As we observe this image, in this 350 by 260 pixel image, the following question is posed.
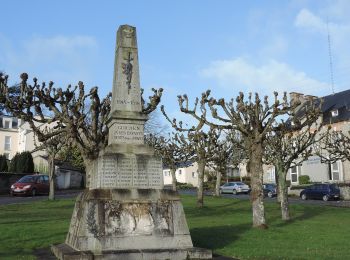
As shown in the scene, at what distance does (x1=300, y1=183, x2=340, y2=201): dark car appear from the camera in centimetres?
3797

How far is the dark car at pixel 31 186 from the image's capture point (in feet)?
111

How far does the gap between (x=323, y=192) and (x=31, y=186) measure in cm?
2528

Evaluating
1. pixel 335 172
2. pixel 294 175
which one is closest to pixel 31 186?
pixel 294 175

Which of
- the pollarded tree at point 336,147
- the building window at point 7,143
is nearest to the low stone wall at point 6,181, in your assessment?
the pollarded tree at point 336,147

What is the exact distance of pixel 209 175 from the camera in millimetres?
68875

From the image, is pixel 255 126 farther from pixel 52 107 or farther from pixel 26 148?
pixel 26 148

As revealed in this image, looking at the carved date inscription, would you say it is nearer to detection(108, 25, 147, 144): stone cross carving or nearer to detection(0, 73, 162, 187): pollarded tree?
detection(108, 25, 147, 144): stone cross carving

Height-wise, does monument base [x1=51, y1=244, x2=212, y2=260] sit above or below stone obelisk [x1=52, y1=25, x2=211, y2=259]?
below

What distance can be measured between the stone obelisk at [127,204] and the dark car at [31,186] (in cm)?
2551

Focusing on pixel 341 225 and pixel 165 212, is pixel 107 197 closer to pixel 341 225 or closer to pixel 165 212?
pixel 165 212

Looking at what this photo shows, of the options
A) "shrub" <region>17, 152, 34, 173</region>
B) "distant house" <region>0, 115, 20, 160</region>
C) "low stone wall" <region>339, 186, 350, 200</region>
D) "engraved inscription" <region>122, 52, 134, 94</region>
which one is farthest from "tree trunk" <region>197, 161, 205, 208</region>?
"distant house" <region>0, 115, 20, 160</region>

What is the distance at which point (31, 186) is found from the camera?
3428cm

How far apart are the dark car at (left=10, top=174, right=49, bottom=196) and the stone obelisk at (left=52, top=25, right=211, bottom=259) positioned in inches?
1004

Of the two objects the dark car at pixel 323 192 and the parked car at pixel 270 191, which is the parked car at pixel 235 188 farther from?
the dark car at pixel 323 192
